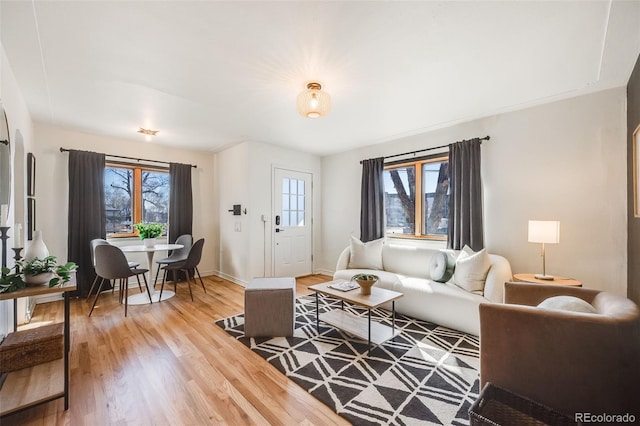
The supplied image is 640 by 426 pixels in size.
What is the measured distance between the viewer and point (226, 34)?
181 centimetres

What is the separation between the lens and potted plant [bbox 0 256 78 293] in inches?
61.1

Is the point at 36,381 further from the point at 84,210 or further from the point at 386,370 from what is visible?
the point at 84,210

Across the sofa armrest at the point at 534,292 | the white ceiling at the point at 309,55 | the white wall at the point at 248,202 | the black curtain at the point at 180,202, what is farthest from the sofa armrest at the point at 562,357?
the black curtain at the point at 180,202

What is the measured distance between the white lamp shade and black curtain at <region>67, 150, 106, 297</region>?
5668mm

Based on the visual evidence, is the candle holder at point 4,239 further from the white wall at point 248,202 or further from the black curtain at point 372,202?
the black curtain at point 372,202

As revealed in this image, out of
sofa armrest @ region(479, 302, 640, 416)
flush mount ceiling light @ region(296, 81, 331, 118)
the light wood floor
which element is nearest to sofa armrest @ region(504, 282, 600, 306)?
sofa armrest @ region(479, 302, 640, 416)

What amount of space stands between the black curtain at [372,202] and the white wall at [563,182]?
47.4 inches

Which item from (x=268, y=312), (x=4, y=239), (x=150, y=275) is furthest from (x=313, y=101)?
(x=150, y=275)

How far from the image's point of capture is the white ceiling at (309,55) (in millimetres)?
1633

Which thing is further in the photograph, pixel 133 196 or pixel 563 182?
pixel 133 196

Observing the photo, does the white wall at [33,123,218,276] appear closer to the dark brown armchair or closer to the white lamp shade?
the dark brown armchair

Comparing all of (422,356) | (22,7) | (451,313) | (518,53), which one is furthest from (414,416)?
(22,7)

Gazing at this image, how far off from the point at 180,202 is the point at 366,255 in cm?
345

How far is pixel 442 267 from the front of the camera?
3182mm
